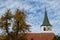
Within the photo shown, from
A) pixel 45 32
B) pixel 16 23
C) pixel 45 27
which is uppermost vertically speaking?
pixel 16 23

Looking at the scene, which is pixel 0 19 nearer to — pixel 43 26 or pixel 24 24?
pixel 24 24

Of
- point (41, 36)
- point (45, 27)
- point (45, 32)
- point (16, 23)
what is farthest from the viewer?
point (41, 36)

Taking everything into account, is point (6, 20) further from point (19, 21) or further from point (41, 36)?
point (41, 36)

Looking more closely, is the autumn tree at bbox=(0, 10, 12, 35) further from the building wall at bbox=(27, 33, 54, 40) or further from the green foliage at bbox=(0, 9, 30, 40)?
the building wall at bbox=(27, 33, 54, 40)

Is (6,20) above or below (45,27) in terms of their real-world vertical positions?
above

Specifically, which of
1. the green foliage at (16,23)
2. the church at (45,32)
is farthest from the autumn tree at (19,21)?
the church at (45,32)

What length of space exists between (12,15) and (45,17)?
65140 mm

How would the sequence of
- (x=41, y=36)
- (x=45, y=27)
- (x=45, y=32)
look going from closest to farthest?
1. (x=45, y=32)
2. (x=45, y=27)
3. (x=41, y=36)

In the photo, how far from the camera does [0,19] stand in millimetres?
39844

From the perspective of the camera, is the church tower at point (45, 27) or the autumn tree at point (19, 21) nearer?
the autumn tree at point (19, 21)

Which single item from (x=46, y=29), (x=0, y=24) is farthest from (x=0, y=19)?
(x=46, y=29)

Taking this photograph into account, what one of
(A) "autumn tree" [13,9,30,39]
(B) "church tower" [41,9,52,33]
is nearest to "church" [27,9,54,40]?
(B) "church tower" [41,9,52,33]

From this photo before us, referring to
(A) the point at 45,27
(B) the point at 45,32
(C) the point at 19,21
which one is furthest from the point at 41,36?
(C) the point at 19,21

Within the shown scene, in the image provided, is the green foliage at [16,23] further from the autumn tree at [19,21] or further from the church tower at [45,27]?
the church tower at [45,27]
